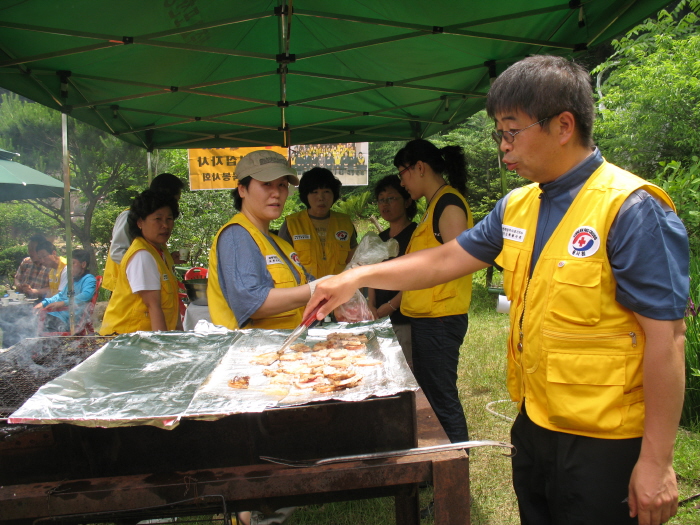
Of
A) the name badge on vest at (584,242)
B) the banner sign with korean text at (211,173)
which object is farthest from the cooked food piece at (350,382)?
the banner sign with korean text at (211,173)

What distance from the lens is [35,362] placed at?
6.64ft

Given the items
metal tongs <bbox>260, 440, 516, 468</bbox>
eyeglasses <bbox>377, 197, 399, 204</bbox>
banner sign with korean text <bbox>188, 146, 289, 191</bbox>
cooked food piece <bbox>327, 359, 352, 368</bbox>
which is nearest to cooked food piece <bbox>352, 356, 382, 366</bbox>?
cooked food piece <bbox>327, 359, 352, 368</bbox>

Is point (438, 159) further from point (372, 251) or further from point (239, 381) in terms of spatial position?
point (239, 381)

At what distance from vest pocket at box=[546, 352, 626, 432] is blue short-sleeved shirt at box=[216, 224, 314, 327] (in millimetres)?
1274

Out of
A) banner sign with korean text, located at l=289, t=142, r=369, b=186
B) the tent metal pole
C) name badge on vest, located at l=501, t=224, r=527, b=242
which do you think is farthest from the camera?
banner sign with korean text, located at l=289, t=142, r=369, b=186

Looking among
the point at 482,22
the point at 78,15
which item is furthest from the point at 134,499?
the point at 482,22

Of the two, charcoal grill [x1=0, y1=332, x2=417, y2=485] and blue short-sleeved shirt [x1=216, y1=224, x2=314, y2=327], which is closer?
charcoal grill [x1=0, y1=332, x2=417, y2=485]

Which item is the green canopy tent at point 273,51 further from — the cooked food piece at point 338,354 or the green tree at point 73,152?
the green tree at point 73,152

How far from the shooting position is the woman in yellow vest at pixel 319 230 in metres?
4.52

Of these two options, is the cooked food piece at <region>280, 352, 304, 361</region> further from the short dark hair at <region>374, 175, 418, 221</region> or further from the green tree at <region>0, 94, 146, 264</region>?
the green tree at <region>0, 94, 146, 264</region>

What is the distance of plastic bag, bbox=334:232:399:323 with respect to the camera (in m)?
2.65

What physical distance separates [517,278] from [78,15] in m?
2.75

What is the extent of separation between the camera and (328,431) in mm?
1481

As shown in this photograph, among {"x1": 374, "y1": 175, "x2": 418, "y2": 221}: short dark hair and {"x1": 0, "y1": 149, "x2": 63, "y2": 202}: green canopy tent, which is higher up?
{"x1": 0, "y1": 149, "x2": 63, "y2": 202}: green canopy tent
